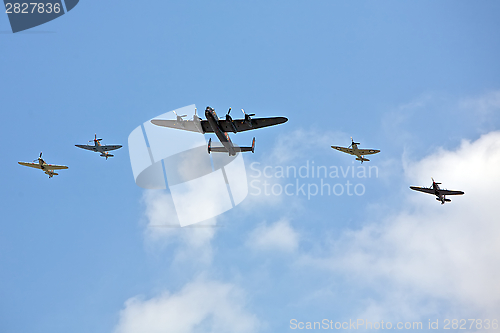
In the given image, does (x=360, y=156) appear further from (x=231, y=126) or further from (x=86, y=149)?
(x=86, y=149)

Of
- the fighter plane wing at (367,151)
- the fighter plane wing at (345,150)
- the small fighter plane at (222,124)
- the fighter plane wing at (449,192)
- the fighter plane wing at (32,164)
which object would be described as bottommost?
the fighter plane wing at (449,192)

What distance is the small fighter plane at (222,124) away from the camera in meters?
57.2

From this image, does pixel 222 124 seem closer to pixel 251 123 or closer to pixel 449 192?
pixel 251 123

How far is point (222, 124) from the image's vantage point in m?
58.0

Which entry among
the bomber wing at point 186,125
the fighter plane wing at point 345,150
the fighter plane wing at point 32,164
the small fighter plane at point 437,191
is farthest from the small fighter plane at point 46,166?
the small fighter plane at point 437,191

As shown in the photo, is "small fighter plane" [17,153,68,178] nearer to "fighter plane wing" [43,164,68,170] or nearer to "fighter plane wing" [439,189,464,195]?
"fighter plane wing" [43,164,68,170]

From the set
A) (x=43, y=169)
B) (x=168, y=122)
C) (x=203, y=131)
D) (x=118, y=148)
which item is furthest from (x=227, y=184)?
(x=43, y=169)

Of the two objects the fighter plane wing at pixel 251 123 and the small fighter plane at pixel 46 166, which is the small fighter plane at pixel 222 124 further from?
the small fighter plane at pixel 46 166

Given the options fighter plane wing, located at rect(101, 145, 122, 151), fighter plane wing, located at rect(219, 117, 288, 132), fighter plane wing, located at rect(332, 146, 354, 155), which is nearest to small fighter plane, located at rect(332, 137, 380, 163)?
fighter plane wing, located at rect(332, 146, 354, 155)

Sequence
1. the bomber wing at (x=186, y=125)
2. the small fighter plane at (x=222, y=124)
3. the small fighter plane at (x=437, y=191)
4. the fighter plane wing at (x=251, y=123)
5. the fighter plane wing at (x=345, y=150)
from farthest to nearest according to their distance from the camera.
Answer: the fighter plane wing at (x=345, y=150)
the small fighter plane at (x=437, y=191)
the bomber wing at (x=186, y=125)
the fighter plane wing at (x=251, y=123)
the small fighter plane at (x=222, y=124)

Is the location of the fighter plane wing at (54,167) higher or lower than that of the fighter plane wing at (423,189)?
higher

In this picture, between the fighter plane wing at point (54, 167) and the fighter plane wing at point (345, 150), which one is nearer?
the fighter plane wing at point (54, 167)

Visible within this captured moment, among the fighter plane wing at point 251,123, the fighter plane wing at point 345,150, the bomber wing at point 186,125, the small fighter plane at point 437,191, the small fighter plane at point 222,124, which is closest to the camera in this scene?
the small fighter plane at point 222,124

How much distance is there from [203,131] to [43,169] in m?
34.4
